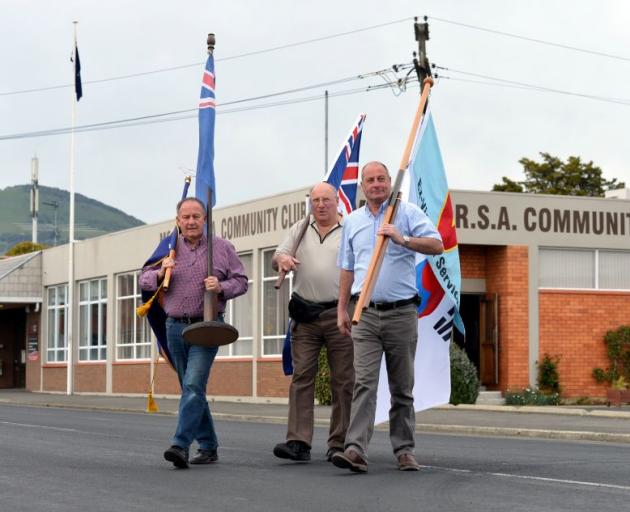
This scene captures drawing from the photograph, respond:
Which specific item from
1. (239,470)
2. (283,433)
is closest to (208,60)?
(239,470)

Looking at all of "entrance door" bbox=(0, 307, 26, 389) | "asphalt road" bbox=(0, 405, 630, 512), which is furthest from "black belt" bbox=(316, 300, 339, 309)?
"entrance door" bbox=(0, 307, 26, 389)

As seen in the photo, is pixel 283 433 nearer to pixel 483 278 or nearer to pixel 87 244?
pixel 483 278

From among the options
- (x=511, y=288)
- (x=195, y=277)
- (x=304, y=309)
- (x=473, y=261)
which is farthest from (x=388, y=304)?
(x=473, y=261)

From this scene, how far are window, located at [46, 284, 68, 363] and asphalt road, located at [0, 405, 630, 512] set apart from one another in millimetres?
32443

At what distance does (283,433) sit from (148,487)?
8278 millimetres

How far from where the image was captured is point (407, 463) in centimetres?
1034

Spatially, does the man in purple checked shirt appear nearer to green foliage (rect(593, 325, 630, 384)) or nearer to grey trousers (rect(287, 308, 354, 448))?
grey trousers (rect(287, 308, 354, 448))

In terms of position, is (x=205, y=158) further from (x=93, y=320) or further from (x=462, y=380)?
(x=93, y=320)

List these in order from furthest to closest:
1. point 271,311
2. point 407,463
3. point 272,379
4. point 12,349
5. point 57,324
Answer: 1. point 12,349
2. point 57,324
3. point 271,311
4. point 272,379
5. point 407,463

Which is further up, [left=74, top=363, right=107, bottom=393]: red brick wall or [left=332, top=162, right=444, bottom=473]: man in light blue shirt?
[left=332, top=162, right=444, bottom=473]: man in light blue shirt

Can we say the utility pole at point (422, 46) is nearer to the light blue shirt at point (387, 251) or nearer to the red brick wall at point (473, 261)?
the red brick wall at point (473, 261)

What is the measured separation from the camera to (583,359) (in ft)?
103

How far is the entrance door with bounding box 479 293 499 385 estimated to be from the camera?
101 ft

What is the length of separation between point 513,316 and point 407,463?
20607 mm
